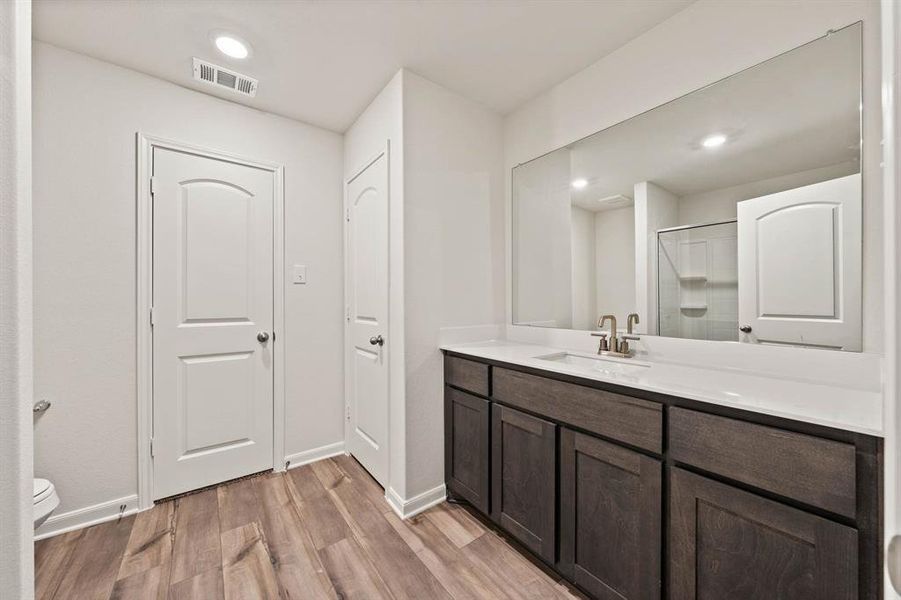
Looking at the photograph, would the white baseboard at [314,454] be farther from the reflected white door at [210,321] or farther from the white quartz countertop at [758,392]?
the white quartz countertop at [758,392]

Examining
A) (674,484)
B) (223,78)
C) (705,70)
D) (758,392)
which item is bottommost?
(674,484)

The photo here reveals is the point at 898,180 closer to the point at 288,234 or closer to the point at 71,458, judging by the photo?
the point at 288,234

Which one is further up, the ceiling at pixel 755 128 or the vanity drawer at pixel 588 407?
the ceiling at pixel 755 128

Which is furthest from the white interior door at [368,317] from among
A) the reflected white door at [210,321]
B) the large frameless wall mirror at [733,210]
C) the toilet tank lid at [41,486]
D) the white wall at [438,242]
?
the toilet tank lid at [41,486]

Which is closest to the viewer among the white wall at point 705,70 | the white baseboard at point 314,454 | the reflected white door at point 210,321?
the white wall at point 705,70

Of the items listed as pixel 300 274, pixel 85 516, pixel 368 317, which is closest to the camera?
pixel 85 516

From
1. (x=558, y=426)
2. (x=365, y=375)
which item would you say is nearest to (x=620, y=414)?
(x=558, y=426)

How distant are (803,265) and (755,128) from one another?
1.86 ft

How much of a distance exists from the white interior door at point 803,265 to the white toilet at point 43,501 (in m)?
3.00

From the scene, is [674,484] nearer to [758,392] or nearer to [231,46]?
[758,392]

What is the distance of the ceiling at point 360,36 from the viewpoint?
1597 mm

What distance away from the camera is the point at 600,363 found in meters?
1.78

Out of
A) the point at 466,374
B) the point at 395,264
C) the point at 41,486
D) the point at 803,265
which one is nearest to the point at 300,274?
the point at 395,264

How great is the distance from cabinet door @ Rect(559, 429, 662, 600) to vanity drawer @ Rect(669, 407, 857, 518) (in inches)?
6.3
